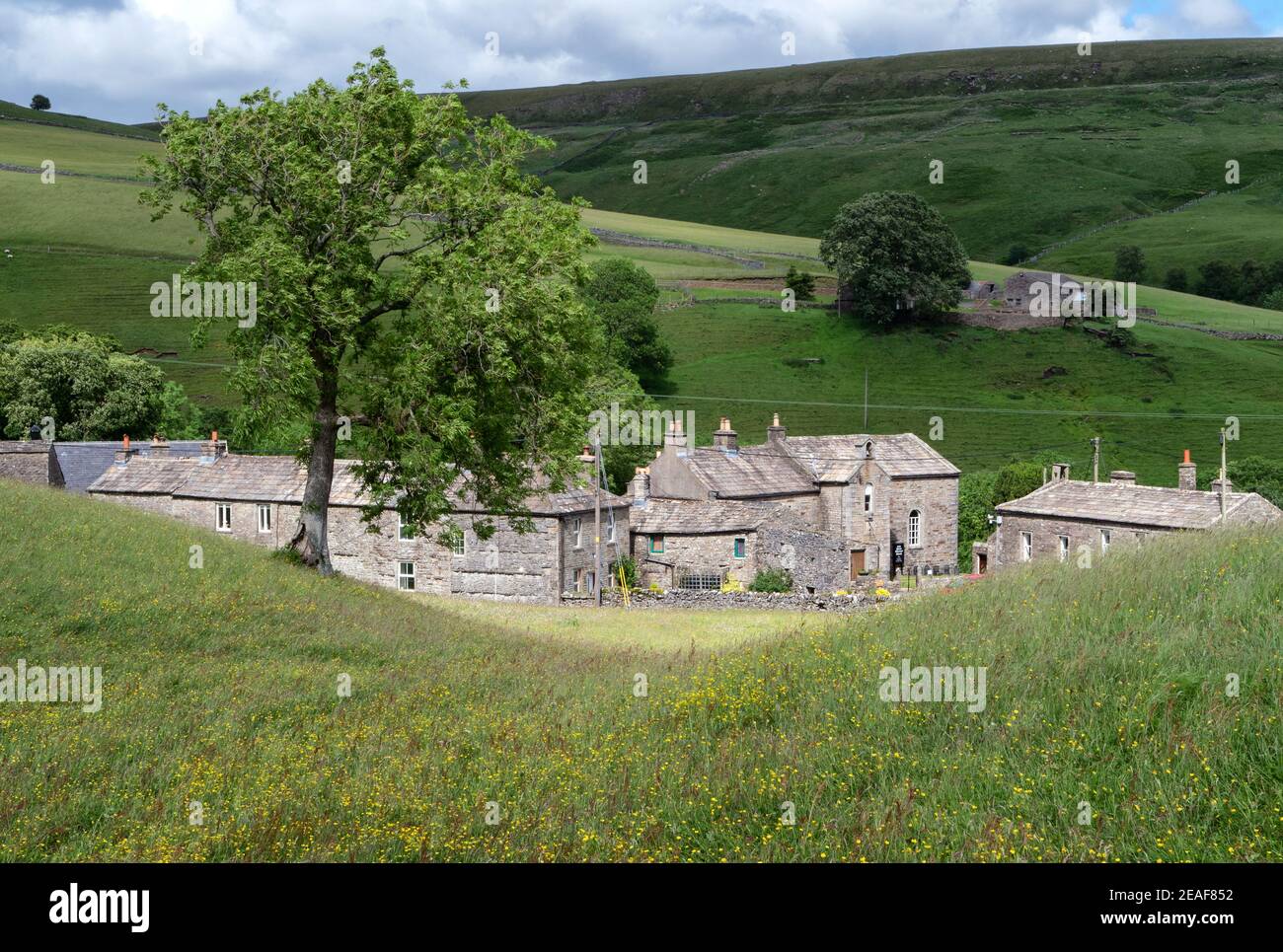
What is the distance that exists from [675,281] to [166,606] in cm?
11865

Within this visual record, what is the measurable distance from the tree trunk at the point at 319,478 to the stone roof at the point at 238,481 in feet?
68.2

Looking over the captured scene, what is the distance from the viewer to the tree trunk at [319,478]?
101ft

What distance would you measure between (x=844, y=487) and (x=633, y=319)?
4292 cm

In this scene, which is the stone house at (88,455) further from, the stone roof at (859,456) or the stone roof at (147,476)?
the stone roof at (859,456)

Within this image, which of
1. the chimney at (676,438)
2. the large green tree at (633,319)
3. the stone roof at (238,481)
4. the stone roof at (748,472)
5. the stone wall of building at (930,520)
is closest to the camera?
the stone roof at (238,481)

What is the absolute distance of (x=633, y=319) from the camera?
104m

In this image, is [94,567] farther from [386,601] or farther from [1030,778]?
[1030,778]

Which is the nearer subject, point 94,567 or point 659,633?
point 94,567

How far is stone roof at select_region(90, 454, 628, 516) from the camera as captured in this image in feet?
178

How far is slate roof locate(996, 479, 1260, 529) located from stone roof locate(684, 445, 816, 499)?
1099 cm

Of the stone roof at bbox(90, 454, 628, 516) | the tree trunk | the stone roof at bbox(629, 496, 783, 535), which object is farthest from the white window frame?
the tree trunk

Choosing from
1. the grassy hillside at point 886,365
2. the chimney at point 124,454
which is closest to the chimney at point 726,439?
the grassy hillside at point 886,365

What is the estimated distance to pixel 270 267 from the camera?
27703 mm

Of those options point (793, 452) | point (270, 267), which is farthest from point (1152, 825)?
point (793, 452)
